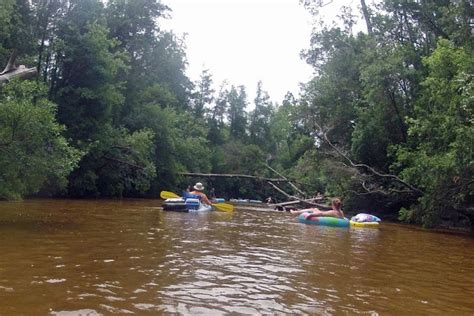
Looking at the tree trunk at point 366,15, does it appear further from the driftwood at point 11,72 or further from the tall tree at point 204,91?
the tall tree at point 204,91

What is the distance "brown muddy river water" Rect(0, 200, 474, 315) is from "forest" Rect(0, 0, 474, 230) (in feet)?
11.0

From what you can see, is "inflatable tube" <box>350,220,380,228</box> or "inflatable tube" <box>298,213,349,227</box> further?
"inflatable tube" <box>350,220,380,228</box>

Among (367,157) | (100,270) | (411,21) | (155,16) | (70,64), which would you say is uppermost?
(155,16)

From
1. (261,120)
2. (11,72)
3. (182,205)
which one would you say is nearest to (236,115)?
(261,120)

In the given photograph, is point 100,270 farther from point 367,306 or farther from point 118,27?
point 118,27

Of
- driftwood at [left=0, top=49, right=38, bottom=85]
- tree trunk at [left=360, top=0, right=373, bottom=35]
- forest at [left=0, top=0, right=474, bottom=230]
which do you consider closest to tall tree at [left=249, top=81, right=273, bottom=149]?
forest at [left=0, top=0, right=474, bottom=230]

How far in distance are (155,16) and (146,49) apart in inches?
132

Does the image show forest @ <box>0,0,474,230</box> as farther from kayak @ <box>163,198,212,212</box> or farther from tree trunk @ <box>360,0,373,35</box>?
kayak @ <box>163,198,212,212</box>

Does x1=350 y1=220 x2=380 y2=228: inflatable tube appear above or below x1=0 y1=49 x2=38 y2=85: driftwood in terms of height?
below

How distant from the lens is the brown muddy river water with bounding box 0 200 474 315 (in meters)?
4.56

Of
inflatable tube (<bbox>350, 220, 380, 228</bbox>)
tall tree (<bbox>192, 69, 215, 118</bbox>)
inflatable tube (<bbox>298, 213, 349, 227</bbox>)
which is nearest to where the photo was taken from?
inflatable tube (<bbox>298, 213, 349, 227</bbox>)

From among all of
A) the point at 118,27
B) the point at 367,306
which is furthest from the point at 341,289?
the point at 118,27

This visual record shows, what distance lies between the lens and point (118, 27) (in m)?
34.6

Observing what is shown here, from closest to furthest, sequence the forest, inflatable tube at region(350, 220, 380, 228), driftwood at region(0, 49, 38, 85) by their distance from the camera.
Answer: driftwood at region(0, 49, 38, 85)
the forest
inflatable tube at region(350, 220, 380, 228)
